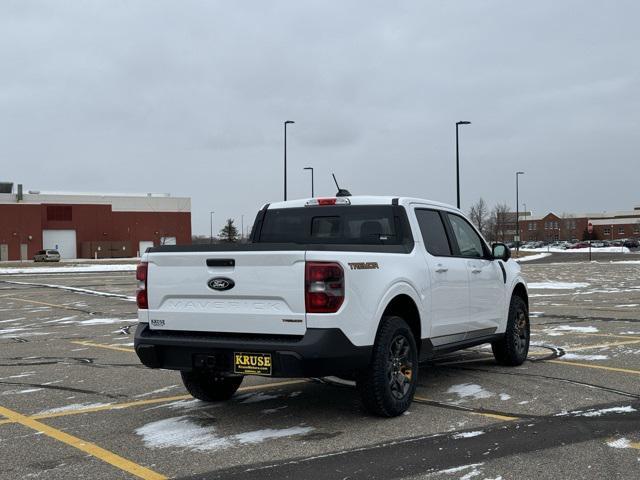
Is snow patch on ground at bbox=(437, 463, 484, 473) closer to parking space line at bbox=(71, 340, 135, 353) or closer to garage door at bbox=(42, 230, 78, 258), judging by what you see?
parking space line at bbox=(71, 340, 135, 353)

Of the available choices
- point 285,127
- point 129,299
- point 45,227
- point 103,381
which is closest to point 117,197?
point 45,227

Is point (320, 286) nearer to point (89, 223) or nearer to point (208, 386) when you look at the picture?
point (208, 386)

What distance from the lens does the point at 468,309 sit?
7582mm

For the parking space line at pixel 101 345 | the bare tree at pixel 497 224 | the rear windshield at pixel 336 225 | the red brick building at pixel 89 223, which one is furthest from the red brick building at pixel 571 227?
the rear windshield at pixel 336 225

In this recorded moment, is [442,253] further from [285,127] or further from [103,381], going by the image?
[285,127]

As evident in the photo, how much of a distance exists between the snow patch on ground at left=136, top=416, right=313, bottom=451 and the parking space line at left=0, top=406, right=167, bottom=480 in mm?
368

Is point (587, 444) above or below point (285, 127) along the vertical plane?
below

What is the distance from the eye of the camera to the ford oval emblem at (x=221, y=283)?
5.88 m

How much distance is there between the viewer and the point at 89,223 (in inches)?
3430

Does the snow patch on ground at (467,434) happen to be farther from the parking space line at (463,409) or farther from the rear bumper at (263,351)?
the rear bumper at (263,351)

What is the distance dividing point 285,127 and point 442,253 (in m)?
33.6

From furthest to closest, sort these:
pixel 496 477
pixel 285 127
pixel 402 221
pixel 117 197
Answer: pixel 117 197 → pixel 285 127 → pixel 402 221 → pixel 496 477

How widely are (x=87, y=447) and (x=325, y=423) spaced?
1.89 m

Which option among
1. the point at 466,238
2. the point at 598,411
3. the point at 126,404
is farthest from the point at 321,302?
the point at 466,238
